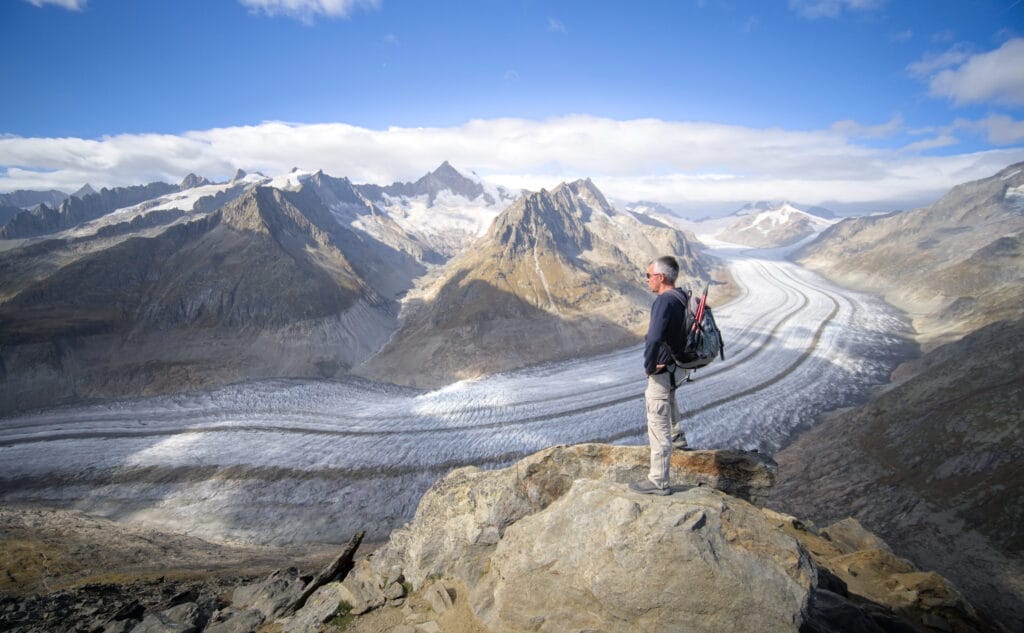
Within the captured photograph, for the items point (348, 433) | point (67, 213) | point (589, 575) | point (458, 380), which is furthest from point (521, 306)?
point (67, 213)

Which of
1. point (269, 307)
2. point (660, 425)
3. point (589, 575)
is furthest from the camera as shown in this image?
point (269, 307)

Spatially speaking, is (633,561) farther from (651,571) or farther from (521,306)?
(521,306)

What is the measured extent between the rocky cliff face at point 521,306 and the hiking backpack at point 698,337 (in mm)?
46743

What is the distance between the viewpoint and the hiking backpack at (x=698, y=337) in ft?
23.6

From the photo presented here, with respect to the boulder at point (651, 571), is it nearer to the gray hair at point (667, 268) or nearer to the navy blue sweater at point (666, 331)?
the navy blue sweater at point (666, 331)

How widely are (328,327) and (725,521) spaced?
219 ft

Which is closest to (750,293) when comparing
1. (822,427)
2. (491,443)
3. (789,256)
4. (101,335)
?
(822,427)

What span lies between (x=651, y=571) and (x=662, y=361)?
3021mm

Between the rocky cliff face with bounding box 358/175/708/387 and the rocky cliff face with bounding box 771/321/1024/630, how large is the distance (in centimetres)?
3157

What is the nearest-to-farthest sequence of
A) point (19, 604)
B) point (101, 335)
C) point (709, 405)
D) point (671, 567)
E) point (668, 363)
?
point (671, 567), point (668, 363), point (19, 604), point (709, 405), point (101, 335)

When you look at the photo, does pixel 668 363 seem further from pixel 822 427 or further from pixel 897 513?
pixel 822 427

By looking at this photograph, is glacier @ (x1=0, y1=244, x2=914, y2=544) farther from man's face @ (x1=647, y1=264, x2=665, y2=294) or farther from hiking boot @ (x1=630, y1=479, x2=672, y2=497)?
man's face @ (x1=647, y1=264, x2=665, y2=294)

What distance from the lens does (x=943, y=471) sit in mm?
21641

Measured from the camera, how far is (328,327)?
217ft
